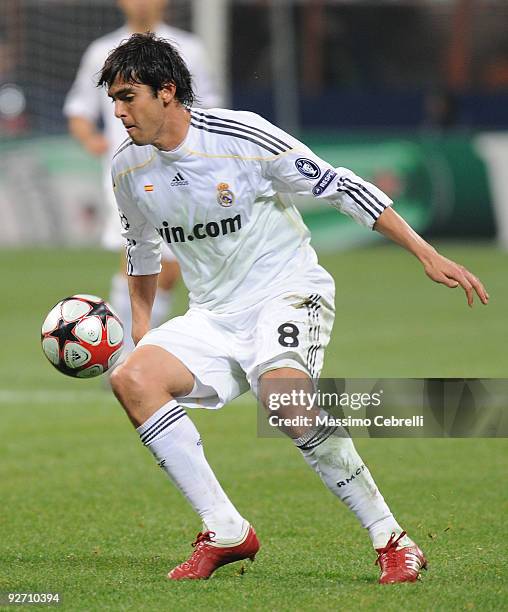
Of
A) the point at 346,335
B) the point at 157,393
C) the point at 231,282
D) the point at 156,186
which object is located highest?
the point at 156,186

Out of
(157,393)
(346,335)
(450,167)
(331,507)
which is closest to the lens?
(157,393)

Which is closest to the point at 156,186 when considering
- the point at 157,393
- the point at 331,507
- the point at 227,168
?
the point at 227,168

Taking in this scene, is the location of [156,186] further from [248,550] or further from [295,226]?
[248,550]

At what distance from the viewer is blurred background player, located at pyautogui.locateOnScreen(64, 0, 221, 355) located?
30.5 feet

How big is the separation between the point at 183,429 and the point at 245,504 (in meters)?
1.49

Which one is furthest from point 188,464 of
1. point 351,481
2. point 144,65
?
point 144,65

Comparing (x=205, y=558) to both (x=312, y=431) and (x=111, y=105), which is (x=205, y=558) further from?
(x=111, y=105)

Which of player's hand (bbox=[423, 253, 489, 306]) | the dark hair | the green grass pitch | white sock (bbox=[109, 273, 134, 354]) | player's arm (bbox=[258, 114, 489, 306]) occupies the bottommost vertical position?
the green grass pitch

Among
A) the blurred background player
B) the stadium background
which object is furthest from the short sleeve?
the blurred background player

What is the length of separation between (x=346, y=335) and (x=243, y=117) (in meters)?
6.88

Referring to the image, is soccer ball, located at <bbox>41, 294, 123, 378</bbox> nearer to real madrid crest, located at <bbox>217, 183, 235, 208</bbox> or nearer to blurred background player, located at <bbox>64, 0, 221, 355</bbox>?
real madrid crest, located at <bbox>217, 183, 235, 208</bbox>

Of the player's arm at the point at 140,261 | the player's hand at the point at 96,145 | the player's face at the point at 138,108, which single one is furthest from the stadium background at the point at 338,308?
the player's hand at the point at 96,145

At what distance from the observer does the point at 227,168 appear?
4.92 meters

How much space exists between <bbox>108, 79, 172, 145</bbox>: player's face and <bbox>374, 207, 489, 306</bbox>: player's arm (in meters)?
0.83
